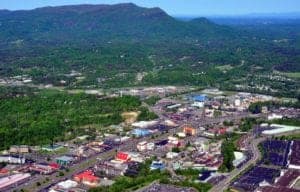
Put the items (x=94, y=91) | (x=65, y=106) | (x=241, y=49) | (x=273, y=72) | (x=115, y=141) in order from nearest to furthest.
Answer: (x=115, y=141)
(x=65, y=106)
(x=94, y=91)
(x=273, y=72)
(x=241, y=49)

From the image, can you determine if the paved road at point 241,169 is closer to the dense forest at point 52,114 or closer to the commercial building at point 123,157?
the commercial building at point 123,157

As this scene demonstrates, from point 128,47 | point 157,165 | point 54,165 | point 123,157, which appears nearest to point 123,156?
point 123,157

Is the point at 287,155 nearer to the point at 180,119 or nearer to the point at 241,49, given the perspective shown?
the point at 180,119

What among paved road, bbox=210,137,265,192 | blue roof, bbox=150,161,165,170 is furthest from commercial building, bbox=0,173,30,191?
paved road, bbox=210,137,265,192

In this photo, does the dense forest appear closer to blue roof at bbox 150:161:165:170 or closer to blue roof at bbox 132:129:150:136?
blue roof at bbox 132:129:150:136

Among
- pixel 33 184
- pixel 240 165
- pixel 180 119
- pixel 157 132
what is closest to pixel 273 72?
pixel 180 119

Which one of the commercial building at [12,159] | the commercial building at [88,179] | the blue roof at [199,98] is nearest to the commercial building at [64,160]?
the commercial building at [12,159]
